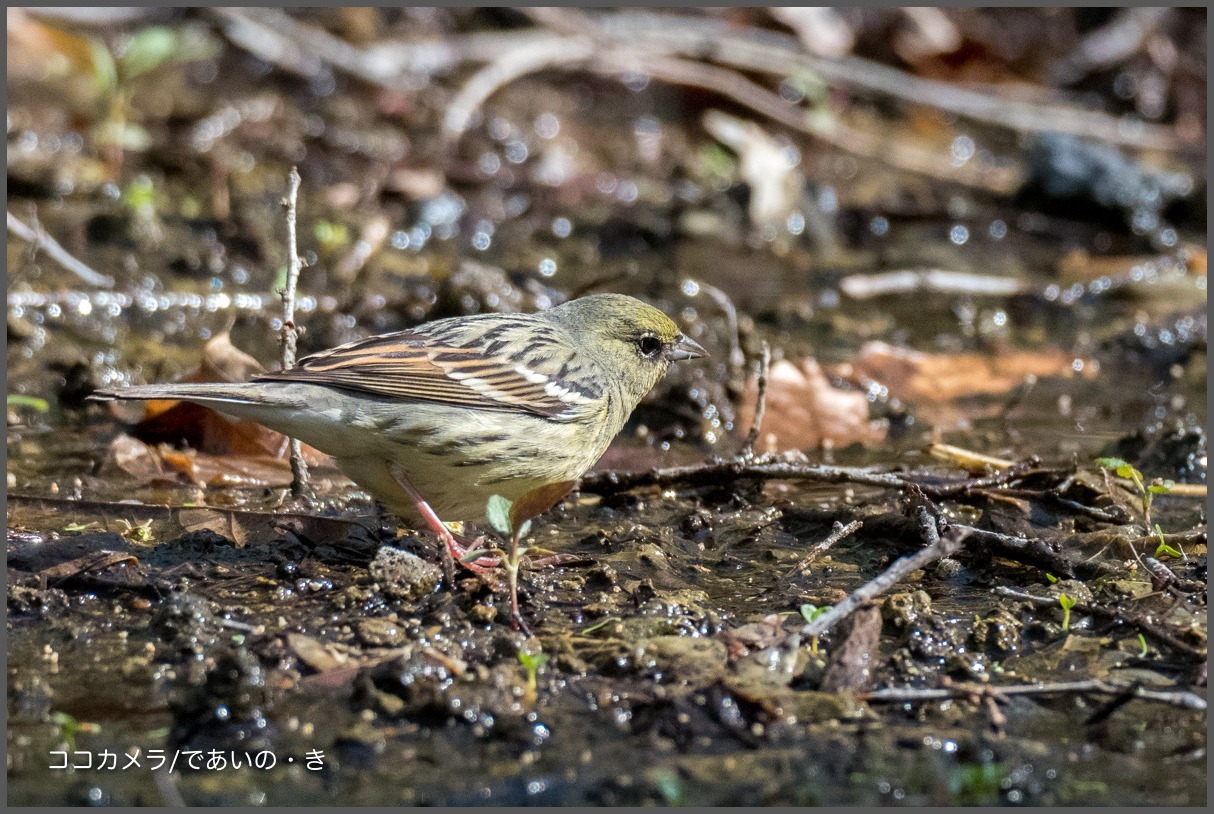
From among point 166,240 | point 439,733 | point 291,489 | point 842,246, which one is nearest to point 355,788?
point 439,733

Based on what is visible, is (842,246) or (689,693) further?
(842,246)

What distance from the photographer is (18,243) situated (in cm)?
814

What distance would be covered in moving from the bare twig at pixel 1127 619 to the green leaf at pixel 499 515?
1.74 m

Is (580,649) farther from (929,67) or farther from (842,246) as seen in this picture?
(929,67)

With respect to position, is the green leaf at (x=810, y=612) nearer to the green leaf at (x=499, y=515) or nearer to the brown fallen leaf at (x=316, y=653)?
the green leaf at (x=499, y=515)

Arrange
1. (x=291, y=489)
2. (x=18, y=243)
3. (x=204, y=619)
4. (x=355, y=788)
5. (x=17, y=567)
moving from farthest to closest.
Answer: (x=18, y=243) → (x=291, y=489) → (x=17, y=567) → (x=204, y=619) → (x=355, y=788)

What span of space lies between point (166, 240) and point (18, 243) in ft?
2.95

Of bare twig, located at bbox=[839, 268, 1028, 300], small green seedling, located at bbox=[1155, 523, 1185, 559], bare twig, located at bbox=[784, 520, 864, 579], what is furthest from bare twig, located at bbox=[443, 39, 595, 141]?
small green seedling, located at bbox=[1155, 523, 1185, 559]

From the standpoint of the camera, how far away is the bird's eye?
19.2ft

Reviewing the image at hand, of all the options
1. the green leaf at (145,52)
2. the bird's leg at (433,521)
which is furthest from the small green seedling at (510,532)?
the green leaf at (145,52)

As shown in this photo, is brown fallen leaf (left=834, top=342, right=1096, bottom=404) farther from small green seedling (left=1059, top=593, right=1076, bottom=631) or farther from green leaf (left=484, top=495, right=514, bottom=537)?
green leaf (left=484, top=495, right=514, bottom=537)

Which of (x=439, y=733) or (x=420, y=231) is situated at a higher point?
(x=420, y=231)

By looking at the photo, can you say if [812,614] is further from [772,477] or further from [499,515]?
[772,477]

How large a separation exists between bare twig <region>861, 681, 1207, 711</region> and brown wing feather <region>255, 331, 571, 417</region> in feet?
6.09
